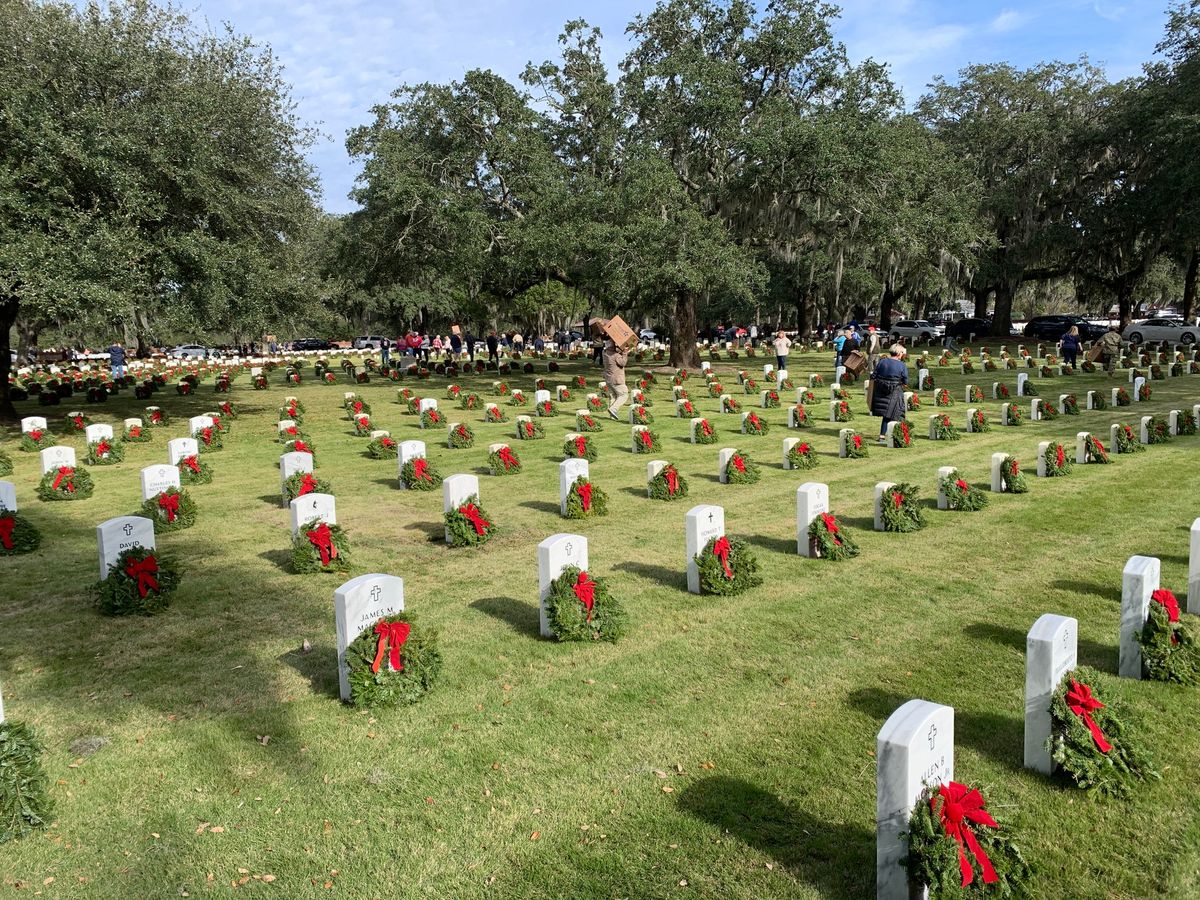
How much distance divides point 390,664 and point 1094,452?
11.8 meters

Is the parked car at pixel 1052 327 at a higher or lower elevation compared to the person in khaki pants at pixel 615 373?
higher

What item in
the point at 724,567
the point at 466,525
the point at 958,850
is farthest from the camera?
the point at 466,525

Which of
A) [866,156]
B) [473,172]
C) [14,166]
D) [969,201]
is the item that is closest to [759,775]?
[14,166]

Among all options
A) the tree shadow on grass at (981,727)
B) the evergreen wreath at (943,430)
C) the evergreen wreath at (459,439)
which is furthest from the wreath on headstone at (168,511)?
the evergreen wreath at (943,430)

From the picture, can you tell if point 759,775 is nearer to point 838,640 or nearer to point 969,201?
point 838,640

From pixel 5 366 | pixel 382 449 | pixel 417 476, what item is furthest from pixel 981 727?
pixel 5 366

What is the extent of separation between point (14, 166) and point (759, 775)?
693 inches

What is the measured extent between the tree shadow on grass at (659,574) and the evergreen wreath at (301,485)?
4.50 m

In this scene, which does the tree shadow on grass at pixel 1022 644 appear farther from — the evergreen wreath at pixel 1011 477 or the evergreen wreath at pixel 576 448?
the evergreen wreath at pixel 576 448

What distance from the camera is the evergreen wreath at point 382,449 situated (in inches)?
587

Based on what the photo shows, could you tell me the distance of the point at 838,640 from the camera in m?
6.56

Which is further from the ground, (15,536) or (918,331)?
(918,331)

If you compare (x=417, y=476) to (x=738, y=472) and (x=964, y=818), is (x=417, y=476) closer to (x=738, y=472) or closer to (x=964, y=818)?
(x=738, y=472)

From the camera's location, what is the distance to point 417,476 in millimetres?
12352
